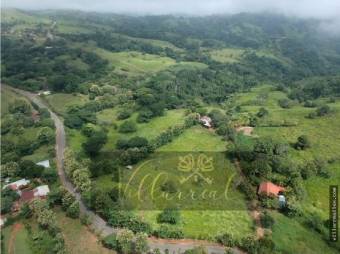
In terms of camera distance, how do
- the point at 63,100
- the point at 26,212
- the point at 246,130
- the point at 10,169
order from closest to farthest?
the point at 26,212, the point at 10,169, the point at 246,130, the point at 63,100

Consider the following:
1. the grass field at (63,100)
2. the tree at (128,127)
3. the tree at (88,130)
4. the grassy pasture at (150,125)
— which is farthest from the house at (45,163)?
the grass field at (63,100)

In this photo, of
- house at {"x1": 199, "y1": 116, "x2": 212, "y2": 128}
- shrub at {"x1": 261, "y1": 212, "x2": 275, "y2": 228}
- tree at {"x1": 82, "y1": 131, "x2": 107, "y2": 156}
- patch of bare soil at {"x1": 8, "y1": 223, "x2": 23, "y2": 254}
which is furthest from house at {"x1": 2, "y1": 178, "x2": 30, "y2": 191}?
house at {"x1": 199, "y1": 116, "x2": 212, "y2": 128}

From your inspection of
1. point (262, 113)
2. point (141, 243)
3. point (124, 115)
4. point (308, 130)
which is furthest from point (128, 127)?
point (141, 243)

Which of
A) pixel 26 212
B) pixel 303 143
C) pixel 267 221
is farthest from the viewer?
pixel 303 143

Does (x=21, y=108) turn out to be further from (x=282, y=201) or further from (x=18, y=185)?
(x=282, y=201)

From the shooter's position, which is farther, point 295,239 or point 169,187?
point 169,187

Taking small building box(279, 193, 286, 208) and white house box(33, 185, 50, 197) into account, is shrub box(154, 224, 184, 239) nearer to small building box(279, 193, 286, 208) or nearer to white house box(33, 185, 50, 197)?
small building box(279, 193, 286, 208)

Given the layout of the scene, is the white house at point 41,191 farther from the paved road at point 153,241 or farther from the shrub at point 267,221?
the shrub at point 267,221
